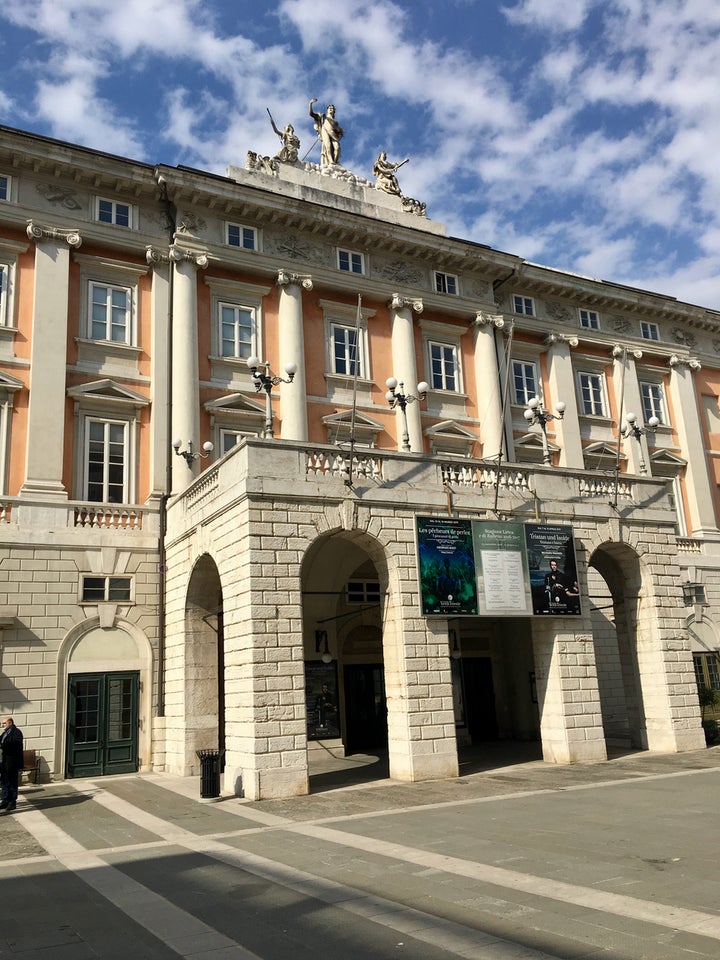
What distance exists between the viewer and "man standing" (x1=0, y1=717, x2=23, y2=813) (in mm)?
15914

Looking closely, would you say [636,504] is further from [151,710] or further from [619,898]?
[619,898]

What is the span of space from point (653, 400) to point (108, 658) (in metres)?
24.5

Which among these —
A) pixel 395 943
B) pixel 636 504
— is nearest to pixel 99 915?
pixel 395 943

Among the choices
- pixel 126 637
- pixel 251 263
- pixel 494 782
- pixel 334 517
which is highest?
pixel 251 263

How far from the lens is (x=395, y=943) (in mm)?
6941

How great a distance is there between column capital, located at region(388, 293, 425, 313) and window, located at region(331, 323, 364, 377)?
1734 millimetres

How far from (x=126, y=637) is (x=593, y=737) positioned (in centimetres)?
1241

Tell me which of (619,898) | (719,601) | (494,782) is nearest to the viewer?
(619,898)

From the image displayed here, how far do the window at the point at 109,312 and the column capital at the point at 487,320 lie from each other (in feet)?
41.2

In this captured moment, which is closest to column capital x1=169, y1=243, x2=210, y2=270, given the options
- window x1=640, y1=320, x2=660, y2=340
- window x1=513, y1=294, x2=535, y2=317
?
window x1=513, y1=294, x2=535, y2=317

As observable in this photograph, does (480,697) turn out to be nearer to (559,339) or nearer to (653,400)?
(559,339)

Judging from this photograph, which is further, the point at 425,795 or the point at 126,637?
the point at 126,637

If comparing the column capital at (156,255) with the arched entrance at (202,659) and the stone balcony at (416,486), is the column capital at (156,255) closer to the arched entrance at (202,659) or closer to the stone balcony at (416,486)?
the stone balcony at (416,486)

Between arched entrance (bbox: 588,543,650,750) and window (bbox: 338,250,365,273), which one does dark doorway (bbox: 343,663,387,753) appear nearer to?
arched entrance (bbox: 588,543,650,750)
